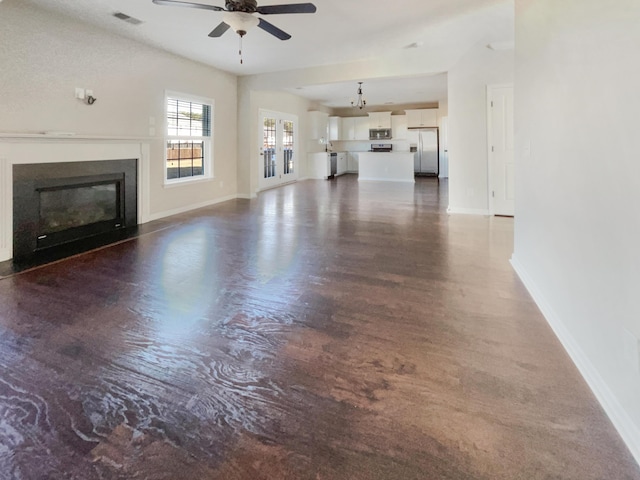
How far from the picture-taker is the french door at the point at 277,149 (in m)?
9.14

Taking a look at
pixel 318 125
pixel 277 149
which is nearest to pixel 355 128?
pixel 318 125

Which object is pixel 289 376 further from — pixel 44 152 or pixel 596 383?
pixel 44 152

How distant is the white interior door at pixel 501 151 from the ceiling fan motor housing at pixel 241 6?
3918 millimetres

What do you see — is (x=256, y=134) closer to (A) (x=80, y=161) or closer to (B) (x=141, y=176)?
(B) (x=141, y=176)

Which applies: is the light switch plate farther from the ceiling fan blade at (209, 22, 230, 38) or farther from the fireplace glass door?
the fireplace glass door

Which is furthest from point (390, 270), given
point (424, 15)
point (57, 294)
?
point (424, 15)

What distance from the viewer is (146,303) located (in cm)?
258

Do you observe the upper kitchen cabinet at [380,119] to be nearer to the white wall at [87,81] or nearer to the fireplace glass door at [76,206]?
the white wall at [87,81]

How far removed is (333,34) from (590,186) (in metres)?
4.15

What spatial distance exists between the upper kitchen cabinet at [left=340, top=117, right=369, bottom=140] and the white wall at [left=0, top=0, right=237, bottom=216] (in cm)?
794

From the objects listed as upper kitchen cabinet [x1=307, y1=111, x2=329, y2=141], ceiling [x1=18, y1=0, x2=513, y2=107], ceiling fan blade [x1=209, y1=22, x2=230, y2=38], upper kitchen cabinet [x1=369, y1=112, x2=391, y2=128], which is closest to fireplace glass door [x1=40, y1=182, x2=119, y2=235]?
ceiling [x1=18, y1=0, x2=513, y2=107]

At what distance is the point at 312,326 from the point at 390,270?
1262mm

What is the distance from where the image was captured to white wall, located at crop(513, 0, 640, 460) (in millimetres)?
1339

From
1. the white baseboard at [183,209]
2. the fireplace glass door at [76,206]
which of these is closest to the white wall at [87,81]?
the white baseboard at [183,209]
